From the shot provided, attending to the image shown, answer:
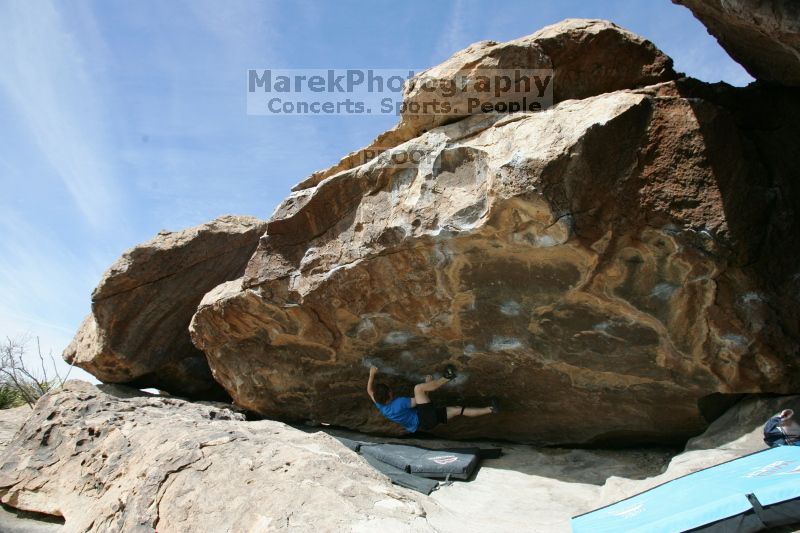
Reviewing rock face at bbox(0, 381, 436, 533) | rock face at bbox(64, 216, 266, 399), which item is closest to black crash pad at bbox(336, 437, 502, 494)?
rock face at bbox(0, 381, 436, 533)

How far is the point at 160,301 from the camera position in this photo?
6582 mm

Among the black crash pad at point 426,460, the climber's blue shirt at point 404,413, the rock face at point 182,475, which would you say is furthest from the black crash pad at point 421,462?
the rock face at point 182,475

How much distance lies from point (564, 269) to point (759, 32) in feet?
5.42

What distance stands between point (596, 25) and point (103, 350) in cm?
566

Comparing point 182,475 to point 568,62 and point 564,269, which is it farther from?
point 568,62

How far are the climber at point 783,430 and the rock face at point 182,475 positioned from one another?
74.0 inches

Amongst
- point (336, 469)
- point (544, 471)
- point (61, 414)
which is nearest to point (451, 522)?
point (336, 469)

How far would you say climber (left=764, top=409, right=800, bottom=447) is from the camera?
3.19 metres

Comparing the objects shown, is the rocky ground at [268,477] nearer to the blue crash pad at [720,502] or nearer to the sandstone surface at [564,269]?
the blue crash pad at [720,502]

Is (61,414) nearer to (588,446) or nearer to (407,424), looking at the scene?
(407,424)

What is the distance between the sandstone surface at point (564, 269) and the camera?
3.37 meters

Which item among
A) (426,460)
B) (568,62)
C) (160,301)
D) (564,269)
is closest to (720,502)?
(564,269)

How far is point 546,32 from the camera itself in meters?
4.17

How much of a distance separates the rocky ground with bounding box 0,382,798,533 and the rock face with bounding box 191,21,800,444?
0.38 meters
